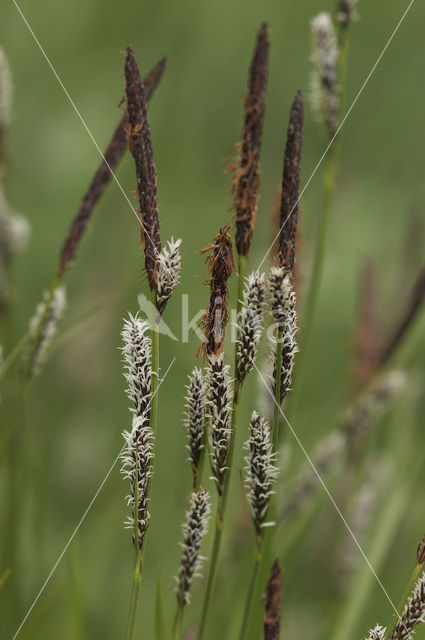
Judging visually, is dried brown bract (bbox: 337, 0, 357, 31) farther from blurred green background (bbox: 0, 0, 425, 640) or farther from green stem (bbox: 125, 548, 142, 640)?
green stem (bbox: 125, 548, 142, 640)

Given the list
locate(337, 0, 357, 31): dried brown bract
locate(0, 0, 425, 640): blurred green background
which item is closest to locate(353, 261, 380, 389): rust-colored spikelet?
locate(0, 0, 425, 640): blurred green background

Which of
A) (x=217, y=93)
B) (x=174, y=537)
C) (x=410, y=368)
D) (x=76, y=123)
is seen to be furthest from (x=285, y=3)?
(x=174, y=537)

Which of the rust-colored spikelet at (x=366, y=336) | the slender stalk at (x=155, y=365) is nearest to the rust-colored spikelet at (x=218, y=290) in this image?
the slender stalk at (x=155, y=365)

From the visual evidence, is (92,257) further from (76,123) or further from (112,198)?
(76,123)

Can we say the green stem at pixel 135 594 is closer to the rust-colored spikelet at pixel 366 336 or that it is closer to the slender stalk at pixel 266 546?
the slender stalk at pixel 266 546

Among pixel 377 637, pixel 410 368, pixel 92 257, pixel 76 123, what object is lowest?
pixel 377 637

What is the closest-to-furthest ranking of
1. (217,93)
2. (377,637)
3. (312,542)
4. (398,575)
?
1. (377,637)
2. (398,575)
3. (312,542)
4. (217,93)

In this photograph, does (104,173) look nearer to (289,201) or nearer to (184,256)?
(289,201)
